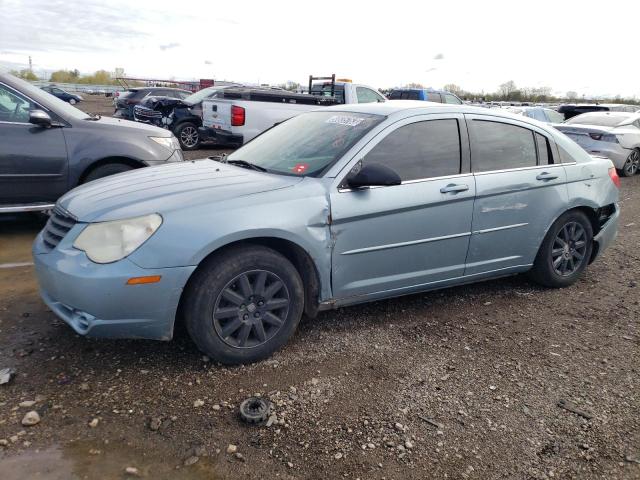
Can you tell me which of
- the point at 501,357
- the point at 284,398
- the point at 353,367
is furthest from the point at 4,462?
the point at 501,357

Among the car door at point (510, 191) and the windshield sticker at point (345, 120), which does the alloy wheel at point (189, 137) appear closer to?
the windshield sticker at point (345, 120)

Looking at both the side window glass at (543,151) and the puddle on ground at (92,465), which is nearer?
the puddle on ground at (92,465)

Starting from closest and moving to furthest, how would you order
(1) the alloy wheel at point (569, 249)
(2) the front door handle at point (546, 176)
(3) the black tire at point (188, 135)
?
(2) the front door handle at point (546, 176) → (1) the alloy wheel at point (569, 249) → (3) the black tire at point (188, 135)

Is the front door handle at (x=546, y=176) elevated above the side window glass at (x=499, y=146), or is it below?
below

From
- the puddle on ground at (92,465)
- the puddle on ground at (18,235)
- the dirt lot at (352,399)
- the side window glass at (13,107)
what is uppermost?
the side window glass at (13,107)

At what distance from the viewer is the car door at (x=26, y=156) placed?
5.32 metres

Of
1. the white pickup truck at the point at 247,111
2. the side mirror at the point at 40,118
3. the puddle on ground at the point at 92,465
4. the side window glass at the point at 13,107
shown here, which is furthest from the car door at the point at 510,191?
the white pickup truck at the point at 247,111

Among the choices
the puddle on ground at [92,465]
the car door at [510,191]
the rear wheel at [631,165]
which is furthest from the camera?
the rear wheel at [631,165]

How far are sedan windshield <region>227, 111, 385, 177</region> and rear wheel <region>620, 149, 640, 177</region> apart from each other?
10.5 meters

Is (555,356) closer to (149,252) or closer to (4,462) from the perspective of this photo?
(149,252)

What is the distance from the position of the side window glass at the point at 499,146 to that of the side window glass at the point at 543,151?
0.06 metres

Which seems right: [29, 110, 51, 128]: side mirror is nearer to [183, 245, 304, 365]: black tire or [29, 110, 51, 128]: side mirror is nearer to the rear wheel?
[183, 245, 304, 365]: black tire

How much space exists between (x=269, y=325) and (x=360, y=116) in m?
1.72

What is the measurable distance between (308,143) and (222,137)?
8.40 meters
